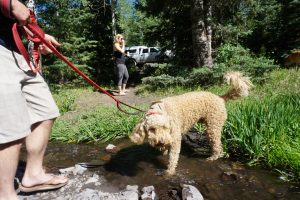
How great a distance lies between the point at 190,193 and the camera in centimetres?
338

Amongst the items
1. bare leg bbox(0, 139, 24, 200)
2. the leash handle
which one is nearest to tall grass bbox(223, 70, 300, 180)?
the leash handle

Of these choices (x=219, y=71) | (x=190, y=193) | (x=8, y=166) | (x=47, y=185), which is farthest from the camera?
(x=219, y=71)

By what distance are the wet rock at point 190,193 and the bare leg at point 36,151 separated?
1454 millimetres

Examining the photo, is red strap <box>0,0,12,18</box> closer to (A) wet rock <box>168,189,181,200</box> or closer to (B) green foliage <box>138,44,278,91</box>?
(A) wet rock <box>168,189,181,200</box>

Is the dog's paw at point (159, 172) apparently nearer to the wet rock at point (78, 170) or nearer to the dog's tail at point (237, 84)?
the wet rock at point (78, 170)

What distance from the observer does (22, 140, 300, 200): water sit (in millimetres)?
3584

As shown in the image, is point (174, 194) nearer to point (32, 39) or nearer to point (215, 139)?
point (215, 139)

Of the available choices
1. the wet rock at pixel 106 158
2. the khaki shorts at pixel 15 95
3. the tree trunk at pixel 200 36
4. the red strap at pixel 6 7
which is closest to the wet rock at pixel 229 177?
the wet rock at pixel 106 158

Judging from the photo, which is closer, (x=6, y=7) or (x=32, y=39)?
(x=6, y=7)

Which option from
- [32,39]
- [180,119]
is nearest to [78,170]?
[180,119]

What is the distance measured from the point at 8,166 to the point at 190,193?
73.4 inches

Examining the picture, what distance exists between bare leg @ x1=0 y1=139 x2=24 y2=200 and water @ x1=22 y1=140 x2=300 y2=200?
1445mm

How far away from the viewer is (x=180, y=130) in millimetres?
4062

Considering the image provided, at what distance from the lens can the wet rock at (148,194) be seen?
3357 millimetres
